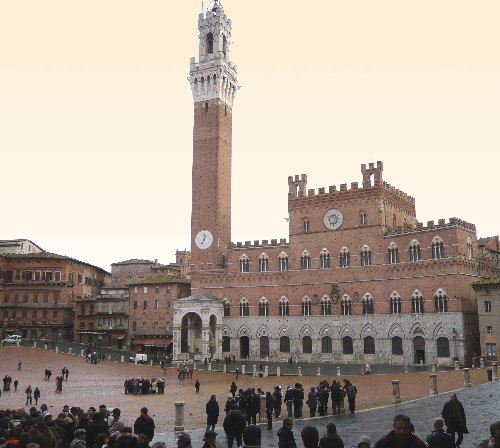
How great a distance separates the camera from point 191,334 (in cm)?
6009

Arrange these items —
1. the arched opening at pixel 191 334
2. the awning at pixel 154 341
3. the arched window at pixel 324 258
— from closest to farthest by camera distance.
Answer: the arched window at pixel 324 258 → the arched opening at pixel 191 334 → the awning at pixel 154 341

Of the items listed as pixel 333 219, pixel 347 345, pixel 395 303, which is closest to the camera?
pixel 395 303

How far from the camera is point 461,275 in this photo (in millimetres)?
48031

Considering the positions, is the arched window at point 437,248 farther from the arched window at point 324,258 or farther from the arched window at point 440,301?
the arched window at point 324,258

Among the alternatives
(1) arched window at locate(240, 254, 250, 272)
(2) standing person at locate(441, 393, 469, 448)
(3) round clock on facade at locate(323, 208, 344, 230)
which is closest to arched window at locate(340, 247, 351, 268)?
(3) round clock on facade at locate(323, 208, 344, 230)

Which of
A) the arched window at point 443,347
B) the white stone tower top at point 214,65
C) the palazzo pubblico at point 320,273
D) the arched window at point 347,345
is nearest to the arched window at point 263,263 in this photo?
the palazzo pubblico at point 320,273

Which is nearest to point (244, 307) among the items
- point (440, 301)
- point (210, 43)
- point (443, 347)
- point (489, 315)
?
point (440, 301)

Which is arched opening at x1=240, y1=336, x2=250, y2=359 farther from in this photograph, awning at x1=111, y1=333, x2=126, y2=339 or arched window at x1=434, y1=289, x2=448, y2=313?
arched window at x1=434, y1=289, x2=448, y2=313

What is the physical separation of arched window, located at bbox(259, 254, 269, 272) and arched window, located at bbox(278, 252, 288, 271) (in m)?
1.54

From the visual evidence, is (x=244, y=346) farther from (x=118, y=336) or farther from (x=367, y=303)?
(x=118, y=336)

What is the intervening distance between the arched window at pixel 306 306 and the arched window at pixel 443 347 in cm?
1360

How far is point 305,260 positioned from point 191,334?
50.4 feet

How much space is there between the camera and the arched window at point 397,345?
50406mm

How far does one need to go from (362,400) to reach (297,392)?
759 centimetres
